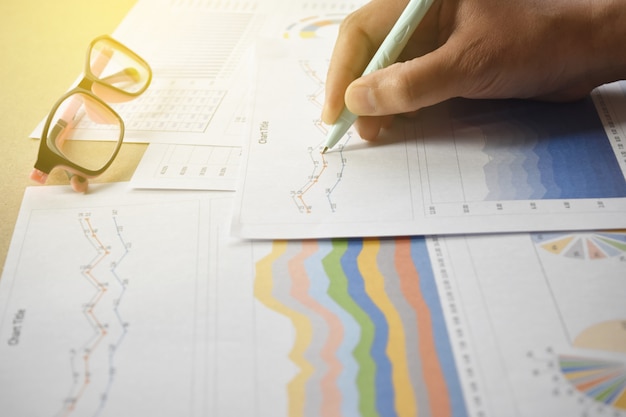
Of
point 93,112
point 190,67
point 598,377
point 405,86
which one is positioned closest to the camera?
point 598,377

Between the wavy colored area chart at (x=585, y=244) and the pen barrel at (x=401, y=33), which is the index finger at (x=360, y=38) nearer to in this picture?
the pen barrel at (x=401, y=33)

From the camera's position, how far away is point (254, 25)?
0.88 m

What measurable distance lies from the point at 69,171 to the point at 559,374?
516 millimetres

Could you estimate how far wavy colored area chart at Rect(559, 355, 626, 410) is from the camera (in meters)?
0.43

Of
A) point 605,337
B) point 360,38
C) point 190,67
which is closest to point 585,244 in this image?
point 605,337

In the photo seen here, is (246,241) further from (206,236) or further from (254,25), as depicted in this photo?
(254,25)

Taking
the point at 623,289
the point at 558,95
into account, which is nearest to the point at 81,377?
the point at 623,289

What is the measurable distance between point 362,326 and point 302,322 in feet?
0.17

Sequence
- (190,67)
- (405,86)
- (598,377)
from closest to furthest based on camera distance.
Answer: (598,377) < (405,86) < (190,67)

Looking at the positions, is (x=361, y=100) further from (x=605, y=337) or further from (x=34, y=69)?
(x=34, y=69)

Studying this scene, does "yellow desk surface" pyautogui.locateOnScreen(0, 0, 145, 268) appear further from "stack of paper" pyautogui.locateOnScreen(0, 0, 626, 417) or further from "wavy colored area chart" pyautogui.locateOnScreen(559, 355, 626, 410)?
"wavy colored area chart" pyautogui.locateOnScreen(559, 355, 626, 410)

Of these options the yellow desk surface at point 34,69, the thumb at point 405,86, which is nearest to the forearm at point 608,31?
the thumb at point 405,86

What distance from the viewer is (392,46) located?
61 cm

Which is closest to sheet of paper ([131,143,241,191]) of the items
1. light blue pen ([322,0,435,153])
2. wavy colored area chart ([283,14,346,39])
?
light blue pen ([322,0,435,153])
